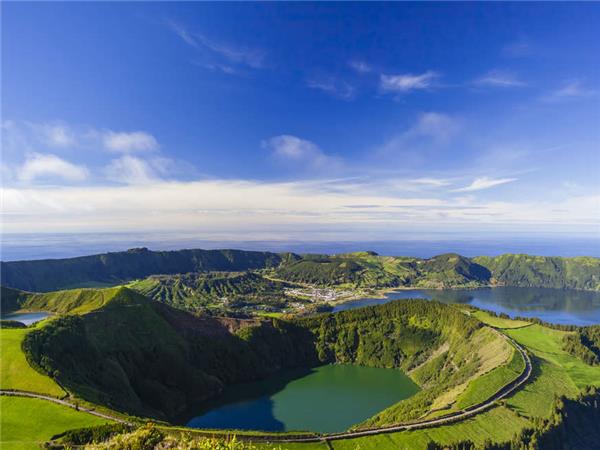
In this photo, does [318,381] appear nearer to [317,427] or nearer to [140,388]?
[317,427]

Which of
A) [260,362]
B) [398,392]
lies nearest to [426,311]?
[398,392]

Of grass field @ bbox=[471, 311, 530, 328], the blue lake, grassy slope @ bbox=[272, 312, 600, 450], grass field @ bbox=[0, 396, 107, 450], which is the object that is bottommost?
grassy slope @ bbox=[272, 312, 600, 450]

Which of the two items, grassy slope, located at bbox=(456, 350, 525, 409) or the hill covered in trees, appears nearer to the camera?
the hill covered in trees

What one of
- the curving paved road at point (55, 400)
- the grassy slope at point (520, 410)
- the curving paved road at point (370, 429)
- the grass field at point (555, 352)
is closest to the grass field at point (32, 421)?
the curving paved road at point (55, 400)

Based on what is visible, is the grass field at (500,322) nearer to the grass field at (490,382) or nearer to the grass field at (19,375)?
the grass field at (490,382)

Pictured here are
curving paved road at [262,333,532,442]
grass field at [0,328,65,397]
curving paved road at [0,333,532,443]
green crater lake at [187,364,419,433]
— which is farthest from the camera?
green crater lake at [187,364,419,433]

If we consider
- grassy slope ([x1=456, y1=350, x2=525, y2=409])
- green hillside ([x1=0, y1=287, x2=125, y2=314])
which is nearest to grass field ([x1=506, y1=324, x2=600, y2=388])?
grassy slope ([x1=456, y1=350, x2=525, y2=409])

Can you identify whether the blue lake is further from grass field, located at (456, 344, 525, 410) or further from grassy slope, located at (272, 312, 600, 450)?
grass field, located at (456, 344, 525, 410)
